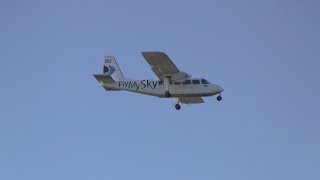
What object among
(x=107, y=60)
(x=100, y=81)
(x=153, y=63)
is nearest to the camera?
(x=153, y=63)

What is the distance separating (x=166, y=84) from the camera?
5938 cm

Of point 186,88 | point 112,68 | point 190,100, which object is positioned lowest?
point 190,100

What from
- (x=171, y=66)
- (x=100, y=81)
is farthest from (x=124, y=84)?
(x=171, y=66)

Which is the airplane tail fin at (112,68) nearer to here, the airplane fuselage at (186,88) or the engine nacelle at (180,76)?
the airplane fuselage at (186,88)

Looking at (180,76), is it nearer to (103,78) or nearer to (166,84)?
(166,84)

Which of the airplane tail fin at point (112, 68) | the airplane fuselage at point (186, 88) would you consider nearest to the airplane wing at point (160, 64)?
the airplane fuselage at point (186, 88)

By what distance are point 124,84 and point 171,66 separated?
19.5ft

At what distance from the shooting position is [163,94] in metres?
59.6

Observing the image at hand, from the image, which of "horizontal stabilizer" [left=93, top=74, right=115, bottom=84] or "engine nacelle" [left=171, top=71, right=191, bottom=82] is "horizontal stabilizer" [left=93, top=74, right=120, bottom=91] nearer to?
"horizontal stabilizer" [left=93, top=74, right=115, bottom=84]

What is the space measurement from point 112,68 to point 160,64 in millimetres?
9683

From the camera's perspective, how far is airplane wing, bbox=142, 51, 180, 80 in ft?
185

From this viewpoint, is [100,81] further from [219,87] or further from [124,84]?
[219,87]

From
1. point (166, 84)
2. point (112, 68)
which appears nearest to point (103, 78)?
point (112, 68)

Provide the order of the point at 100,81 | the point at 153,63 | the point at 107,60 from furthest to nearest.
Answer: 1. the point at 107,60
2. the point at 100,81
3. the point at 153,63
